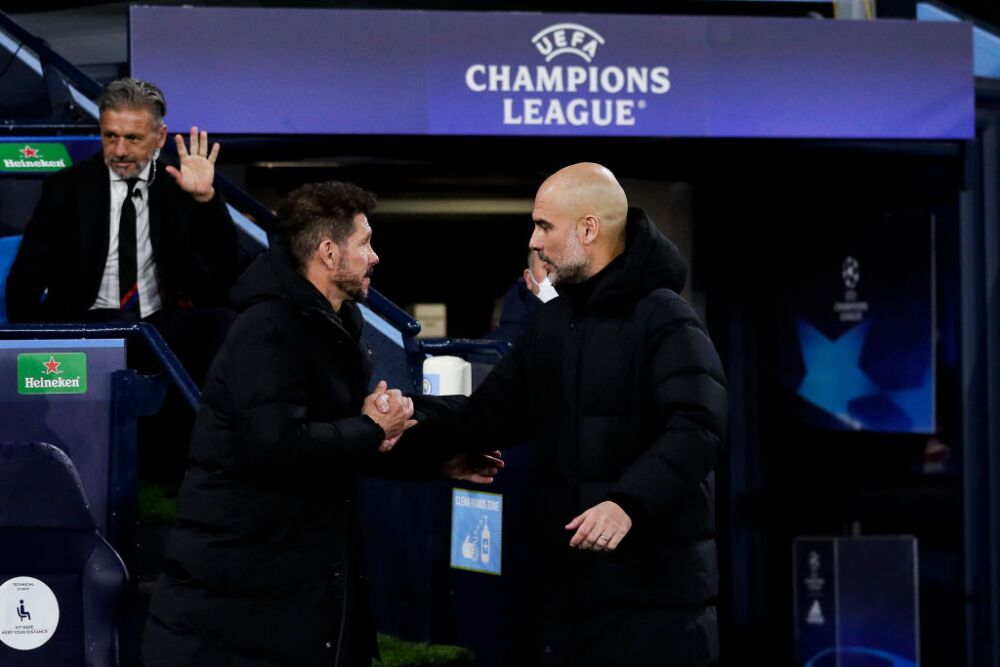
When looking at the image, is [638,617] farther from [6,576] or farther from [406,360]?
[406,360]

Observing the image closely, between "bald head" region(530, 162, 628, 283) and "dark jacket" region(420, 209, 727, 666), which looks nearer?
"dark jacket" region(420, 209, 727, 666)

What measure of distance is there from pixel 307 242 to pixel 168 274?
194 cm

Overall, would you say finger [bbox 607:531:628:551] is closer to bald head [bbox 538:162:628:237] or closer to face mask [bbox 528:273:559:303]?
bald head [bbox 538:162:628:237]

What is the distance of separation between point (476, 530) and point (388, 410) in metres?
1.82

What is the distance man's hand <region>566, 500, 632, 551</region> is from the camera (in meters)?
3.66

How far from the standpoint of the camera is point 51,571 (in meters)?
4.75

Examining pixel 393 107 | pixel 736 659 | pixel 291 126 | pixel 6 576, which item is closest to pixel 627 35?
pixel 393 107

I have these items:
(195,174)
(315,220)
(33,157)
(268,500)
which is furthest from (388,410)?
(33,157)

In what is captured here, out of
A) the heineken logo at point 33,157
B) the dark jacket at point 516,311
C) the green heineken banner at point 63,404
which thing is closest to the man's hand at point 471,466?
the green heineken banner at point 63,404

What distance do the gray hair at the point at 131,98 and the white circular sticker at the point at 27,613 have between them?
1.89 m

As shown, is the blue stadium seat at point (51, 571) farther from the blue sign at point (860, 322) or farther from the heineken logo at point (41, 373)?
the blue sign at point (860, 322)

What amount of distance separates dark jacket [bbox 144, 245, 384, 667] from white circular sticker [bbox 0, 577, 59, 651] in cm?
94

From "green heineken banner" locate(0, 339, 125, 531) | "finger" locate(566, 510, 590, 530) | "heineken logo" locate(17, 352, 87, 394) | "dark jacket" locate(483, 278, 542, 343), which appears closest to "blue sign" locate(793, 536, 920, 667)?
"dark jacket" locate(483, 278, 542, 343)

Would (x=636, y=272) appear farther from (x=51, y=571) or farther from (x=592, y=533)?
(x=51, y=571)
